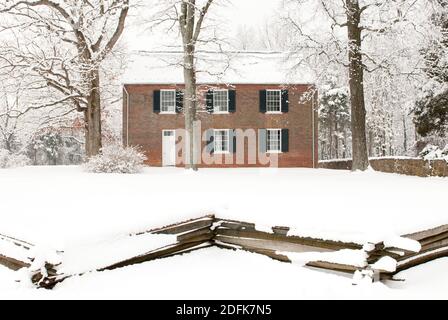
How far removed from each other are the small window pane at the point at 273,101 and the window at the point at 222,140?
276 cm

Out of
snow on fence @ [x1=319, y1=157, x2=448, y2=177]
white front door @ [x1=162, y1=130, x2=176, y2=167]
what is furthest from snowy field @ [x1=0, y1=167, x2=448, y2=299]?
white front door @ [x1=162, y1=130, x2=176, y2=167]

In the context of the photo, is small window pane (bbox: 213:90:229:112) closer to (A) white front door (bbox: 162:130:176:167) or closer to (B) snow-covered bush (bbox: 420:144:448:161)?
(A) white front door (bbox: 162:130:176:167)

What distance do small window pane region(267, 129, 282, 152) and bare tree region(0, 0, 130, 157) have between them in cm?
1034

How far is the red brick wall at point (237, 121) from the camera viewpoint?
25.8 metres

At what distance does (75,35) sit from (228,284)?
1584 cm

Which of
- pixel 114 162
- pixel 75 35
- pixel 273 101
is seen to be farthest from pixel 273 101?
pixel 114 162

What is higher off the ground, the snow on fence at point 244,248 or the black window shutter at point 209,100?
the black window shutter at point 209,100

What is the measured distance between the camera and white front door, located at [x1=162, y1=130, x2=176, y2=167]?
25797 millimetres

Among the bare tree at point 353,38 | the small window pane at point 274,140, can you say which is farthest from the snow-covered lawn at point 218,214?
the small window pane at point 274,140

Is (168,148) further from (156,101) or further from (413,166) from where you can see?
(413,166)

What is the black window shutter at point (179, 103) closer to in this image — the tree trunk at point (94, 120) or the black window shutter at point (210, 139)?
the black window shutter at point (210, 139)

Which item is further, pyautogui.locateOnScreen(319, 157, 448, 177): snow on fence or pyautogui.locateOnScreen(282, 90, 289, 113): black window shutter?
pyautogui.locateOnScreen(282, 90, 289, 113): black window shutter

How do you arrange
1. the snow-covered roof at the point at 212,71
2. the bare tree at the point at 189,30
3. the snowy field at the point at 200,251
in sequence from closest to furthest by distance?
the snowy field at the point at 200,251
the bare tree at the point at 189,30
the snow-covered roof at the point at 212,71
